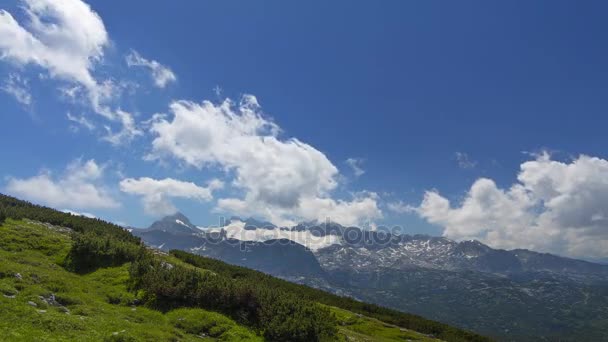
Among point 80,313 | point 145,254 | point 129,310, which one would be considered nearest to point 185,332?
point 129,310

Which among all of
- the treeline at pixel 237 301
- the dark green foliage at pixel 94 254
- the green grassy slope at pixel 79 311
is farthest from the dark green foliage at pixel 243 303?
the dark green foliage at pixel 94 254

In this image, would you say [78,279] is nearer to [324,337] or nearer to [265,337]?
[265,337]

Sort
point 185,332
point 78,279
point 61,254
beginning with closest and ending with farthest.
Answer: point 185,332 → point 78,279 → point 61,254

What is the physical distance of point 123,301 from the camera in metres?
29.9

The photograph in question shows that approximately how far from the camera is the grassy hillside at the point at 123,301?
21.8m

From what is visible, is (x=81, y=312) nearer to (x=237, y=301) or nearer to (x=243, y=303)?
(x=237, y=301)

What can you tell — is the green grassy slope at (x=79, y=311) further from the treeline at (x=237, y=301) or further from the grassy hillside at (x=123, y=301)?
the treeline at (x=237, y=301)

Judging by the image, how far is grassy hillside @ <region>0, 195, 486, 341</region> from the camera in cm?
2181

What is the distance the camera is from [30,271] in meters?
29.4

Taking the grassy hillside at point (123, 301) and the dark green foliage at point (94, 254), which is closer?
the grassy hillside at point (123, 301)

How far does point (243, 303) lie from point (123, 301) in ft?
28.2

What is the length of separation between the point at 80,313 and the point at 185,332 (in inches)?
247

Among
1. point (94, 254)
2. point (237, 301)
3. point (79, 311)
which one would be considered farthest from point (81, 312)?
point (94, 254)

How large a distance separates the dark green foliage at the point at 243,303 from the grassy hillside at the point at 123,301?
0.23ft
